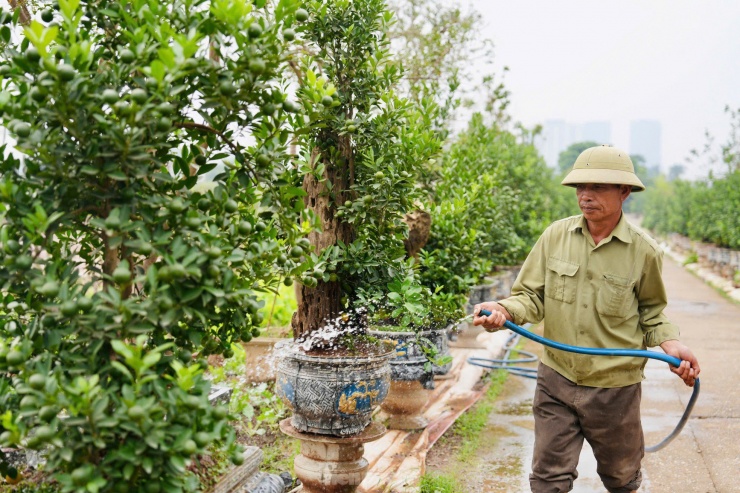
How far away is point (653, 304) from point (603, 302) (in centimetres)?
26

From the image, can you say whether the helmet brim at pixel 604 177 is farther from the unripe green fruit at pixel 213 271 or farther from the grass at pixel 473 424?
the grass at pixel 473 424

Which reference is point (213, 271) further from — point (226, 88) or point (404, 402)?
point (404, 402)

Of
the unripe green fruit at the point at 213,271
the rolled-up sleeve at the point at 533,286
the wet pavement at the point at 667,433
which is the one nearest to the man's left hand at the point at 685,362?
the rolled-up sleeve at the point at 533,286

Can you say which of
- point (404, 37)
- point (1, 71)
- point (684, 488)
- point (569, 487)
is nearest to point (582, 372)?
point (569, 487)

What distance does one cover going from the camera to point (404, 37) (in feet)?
29.4

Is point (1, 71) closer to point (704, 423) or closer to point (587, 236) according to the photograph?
point (587, 236)

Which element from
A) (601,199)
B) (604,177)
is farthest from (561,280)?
(604,177)

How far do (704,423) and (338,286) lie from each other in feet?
11.6

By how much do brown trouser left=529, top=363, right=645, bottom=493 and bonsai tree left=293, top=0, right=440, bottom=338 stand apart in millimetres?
1023

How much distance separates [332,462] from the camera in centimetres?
362

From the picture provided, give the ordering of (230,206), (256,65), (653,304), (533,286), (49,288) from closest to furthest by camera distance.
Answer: (49,288)
(256,65)
(230,206)
(653,304)
(533,286)

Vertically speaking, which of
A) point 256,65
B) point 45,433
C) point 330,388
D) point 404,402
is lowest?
point 404,402

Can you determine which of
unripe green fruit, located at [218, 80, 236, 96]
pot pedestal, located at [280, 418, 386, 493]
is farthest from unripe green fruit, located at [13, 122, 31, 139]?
pot pedestal, located at [280, 418, 386, 493]

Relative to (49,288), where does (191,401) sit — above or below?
below
